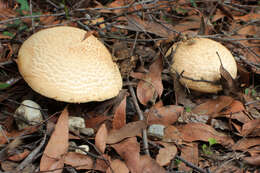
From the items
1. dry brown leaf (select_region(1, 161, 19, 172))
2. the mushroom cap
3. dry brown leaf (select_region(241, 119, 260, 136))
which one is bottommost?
dry brown leaf (select_region(241, 119, 260, 136))

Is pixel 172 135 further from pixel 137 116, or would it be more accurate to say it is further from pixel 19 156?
pixel 19 156

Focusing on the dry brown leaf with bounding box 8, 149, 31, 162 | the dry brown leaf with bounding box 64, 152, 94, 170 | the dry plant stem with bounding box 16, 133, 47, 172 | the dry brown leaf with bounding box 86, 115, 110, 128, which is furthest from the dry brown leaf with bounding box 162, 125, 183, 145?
the dry brown leaf with bounding box 8, 149, 31, 162

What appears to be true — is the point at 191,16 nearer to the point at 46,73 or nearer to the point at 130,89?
the point at 130,89

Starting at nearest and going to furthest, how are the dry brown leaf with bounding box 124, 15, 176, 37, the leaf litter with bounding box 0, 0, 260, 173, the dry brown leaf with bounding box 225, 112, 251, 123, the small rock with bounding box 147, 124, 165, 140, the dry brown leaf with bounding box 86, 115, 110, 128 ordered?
the leaf litter with bounding box 0, 0, 260, 173 → the small rock with bounding box 147, 124, 165, 140 → the dry brown leaf with bounding box 86, 115, 110, 128 → the dry brown leaf with bounding box 225, 112, 251, 123 → the dry brown leaf with bounding box 124, 15, 176, 37

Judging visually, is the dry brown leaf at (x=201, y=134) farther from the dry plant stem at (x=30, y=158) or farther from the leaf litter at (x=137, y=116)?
the dry plant stem at (x=30, y=158)

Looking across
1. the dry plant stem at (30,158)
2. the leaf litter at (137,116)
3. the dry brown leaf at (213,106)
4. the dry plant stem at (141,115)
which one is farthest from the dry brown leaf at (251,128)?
the dry plant stem at (30,158)

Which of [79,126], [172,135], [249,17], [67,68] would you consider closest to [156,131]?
[172,135]

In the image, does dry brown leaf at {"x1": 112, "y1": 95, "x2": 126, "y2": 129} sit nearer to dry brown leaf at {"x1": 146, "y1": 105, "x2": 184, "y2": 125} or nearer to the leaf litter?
the leaf litter
